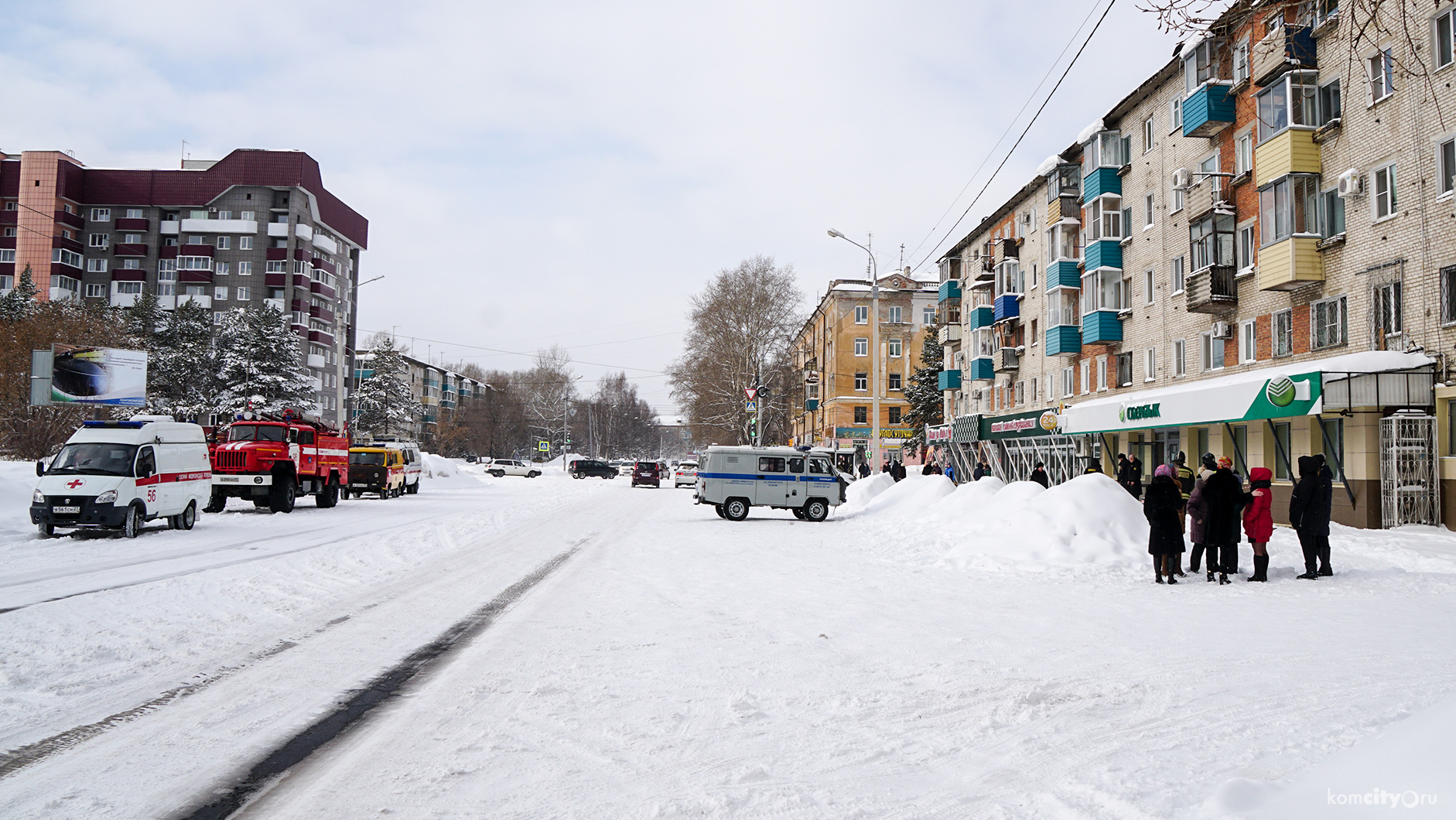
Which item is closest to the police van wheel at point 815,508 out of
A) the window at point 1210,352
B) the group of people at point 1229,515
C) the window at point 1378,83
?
the window at point 1210,352

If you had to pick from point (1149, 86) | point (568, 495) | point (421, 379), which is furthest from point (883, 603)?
point (421, 379)

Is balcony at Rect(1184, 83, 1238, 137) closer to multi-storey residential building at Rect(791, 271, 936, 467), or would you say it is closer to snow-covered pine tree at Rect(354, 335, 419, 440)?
multi-storey residential building at Rect(791, 271, 936, 467)

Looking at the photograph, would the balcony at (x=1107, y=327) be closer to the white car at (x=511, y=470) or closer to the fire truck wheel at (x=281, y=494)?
the fire truck wheel at (x=281, y=494)

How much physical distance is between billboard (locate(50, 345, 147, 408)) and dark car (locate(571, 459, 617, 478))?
122 feet

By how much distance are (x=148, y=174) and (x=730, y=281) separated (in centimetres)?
5142

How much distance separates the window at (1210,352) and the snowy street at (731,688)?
14.5 meters

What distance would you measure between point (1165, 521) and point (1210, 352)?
19.0m

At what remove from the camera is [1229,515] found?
42.1ft

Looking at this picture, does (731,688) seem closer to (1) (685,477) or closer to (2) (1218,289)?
(2) (1218,289)

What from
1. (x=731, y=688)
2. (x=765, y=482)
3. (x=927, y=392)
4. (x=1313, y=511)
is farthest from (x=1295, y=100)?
(x=927, y=392)

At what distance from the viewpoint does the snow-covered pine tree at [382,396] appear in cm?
8938

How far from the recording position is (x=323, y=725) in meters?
5.49

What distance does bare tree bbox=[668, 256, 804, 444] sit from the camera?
63375 mm

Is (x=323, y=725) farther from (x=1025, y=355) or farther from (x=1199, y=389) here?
(x=1025, y=355)
